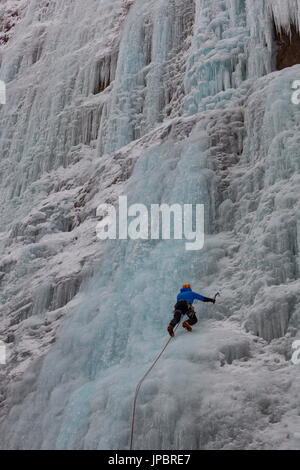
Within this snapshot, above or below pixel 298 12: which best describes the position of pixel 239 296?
below

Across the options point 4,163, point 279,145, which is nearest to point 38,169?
point 4,163

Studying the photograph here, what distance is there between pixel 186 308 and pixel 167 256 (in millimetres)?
1544

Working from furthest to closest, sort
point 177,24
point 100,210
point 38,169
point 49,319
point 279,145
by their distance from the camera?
point 38,169, point 177,24, point 100,210, point 49,319, point 279,145

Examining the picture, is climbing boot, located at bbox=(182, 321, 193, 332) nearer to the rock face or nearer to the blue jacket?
the rock face

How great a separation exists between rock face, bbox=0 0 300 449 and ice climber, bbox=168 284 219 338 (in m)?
0.15

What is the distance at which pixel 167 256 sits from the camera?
9492 mm

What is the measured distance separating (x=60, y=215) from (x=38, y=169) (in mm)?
3957

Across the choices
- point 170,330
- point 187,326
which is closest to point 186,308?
point 187,326

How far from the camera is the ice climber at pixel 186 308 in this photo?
8125 mm

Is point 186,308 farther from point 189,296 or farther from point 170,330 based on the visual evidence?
point 170,330

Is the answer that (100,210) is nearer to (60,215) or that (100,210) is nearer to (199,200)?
(60,215)

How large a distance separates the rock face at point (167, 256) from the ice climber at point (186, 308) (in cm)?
15

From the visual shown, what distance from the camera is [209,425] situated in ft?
21.9

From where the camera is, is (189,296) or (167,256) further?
(167,256)
